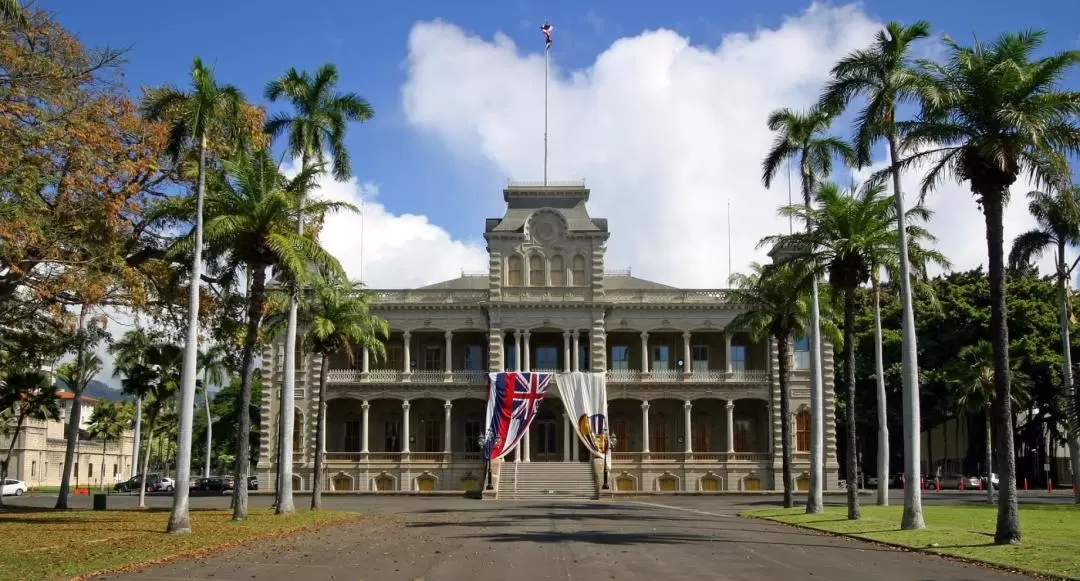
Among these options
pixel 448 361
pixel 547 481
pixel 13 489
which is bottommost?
pixel 13 489

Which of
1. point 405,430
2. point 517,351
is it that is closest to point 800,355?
point 517,351

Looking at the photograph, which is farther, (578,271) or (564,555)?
(578,271)

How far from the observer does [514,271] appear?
60.9 meters

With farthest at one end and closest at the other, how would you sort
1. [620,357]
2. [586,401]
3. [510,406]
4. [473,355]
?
[473,355], [620,357], [586,401], [510,406]

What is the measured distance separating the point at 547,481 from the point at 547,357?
8995mm

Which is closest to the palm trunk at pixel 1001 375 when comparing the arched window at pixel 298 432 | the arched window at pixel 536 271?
the arched window at pixel 536 271

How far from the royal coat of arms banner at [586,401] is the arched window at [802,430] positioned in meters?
11.1

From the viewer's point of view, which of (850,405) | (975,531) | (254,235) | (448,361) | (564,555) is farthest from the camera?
(448,361)

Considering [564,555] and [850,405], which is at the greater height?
[850,405]

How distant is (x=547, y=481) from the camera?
184 feet

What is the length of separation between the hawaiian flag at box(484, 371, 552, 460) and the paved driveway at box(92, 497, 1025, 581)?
913 inches

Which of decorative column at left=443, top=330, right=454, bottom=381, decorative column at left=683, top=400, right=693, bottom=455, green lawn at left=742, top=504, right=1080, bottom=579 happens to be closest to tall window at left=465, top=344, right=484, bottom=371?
decorative column at left=443, top=330, right=454, bottom=381

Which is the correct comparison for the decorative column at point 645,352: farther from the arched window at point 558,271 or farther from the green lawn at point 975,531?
the green lawn at point 975,531

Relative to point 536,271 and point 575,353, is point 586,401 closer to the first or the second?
point 575,353
